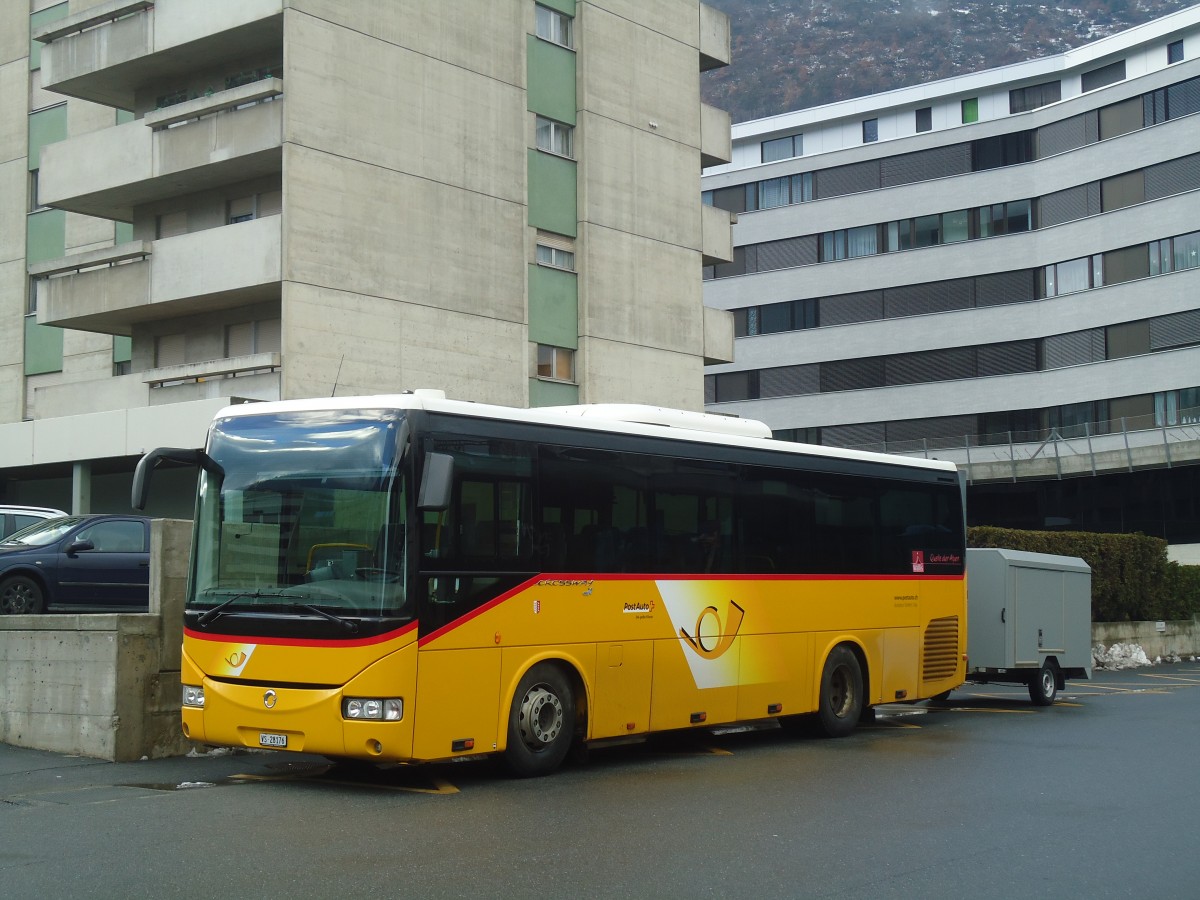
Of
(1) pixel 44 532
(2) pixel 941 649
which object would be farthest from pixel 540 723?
(1) pixel 44 532

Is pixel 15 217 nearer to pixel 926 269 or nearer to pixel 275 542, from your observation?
pixel 275 542

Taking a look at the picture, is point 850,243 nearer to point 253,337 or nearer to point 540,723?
point 253,337

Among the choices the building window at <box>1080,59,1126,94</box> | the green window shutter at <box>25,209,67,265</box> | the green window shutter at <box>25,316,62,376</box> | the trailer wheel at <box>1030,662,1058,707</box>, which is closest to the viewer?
the trailer wheel at <box>1030,662,1058,707</box>

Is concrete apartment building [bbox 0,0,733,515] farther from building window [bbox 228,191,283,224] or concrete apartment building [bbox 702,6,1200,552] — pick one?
concrete apartment building [bbox 702,6,1200,552]

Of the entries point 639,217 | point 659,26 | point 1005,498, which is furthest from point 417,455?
point 1005,498

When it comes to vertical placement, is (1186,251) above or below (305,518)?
above

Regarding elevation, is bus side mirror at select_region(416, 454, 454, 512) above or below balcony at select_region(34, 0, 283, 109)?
below

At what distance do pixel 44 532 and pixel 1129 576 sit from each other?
24.2m

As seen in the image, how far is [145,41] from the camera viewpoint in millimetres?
35188

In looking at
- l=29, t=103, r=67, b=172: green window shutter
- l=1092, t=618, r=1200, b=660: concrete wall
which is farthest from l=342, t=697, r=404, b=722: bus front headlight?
l=29, t=103, r=67, b=172: green window shutter

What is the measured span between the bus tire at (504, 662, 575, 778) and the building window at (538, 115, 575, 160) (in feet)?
94.6

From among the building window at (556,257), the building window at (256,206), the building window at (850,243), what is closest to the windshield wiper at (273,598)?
the building window at (256,206)

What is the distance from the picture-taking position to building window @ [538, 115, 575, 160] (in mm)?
39812

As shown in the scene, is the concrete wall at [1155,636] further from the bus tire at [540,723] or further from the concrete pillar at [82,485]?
the concrete pillar at [82,485]
